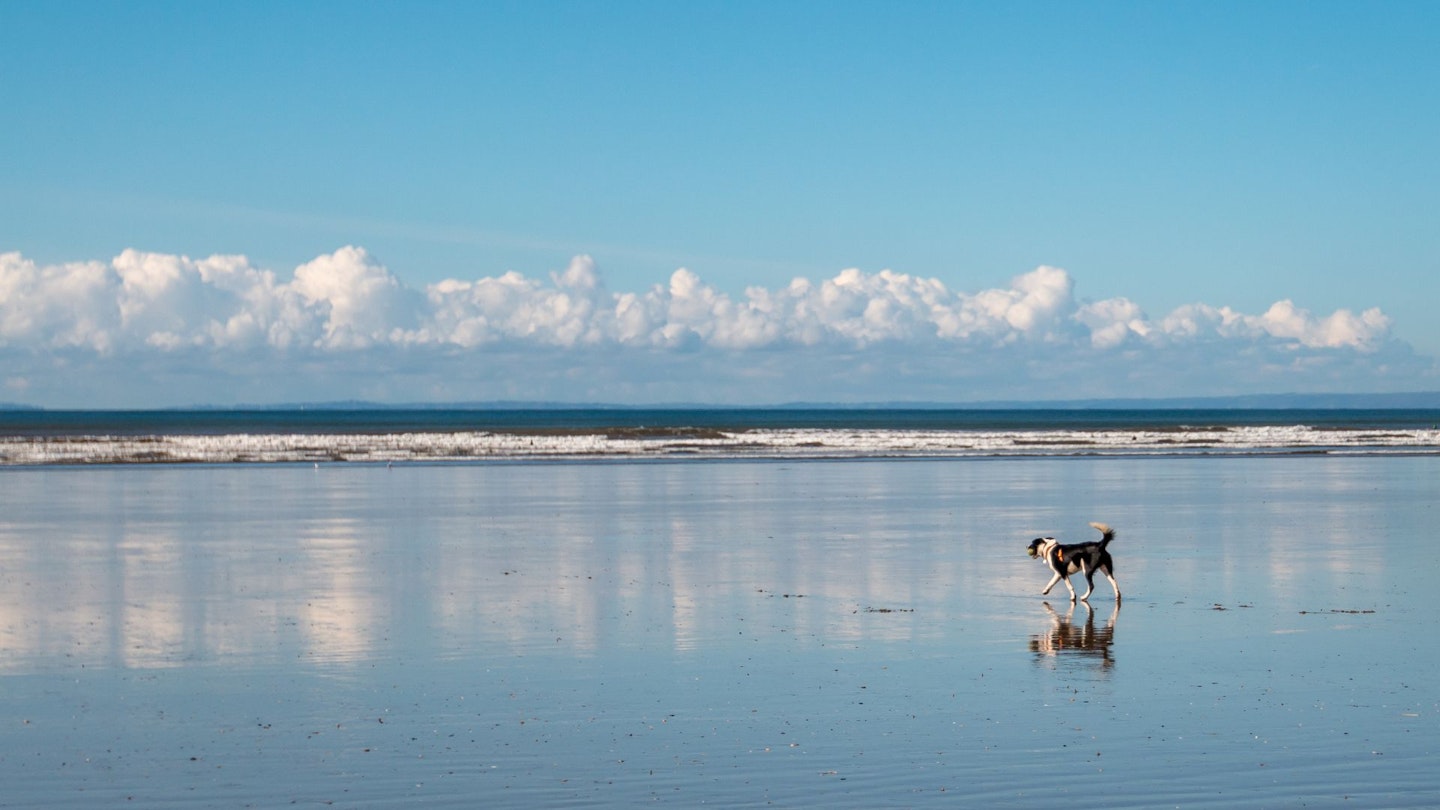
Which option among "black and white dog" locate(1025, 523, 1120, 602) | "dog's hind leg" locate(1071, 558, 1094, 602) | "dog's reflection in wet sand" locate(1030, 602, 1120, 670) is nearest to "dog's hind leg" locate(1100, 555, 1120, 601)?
"black and white dog" locate(1025, 523, 1120, 602)

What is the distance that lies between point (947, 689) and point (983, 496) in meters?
25.9

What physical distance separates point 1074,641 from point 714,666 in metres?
4.00

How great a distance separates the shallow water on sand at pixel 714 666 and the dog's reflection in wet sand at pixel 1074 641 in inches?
2.6

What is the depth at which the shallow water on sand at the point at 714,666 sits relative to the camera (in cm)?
977

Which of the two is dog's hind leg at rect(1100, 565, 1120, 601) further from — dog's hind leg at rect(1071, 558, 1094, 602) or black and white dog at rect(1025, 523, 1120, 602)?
dog's hind leg at rect(1071, 558, 1094, 602)

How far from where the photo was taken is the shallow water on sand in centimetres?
977

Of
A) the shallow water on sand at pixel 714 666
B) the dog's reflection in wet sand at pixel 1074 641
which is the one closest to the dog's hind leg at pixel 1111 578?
the shallow water on sand at pixel 714 666

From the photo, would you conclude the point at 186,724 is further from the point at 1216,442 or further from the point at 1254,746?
the point at 1216,442

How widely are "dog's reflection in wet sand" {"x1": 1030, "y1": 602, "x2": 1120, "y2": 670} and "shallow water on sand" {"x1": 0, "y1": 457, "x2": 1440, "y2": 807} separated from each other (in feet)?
0.22

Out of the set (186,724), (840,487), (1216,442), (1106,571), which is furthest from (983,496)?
(1216,442)

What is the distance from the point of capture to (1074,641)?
15.2 m

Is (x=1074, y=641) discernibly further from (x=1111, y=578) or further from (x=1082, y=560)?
(x=1111, y=578)

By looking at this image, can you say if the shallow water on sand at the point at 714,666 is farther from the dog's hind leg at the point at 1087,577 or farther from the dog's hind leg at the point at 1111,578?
the dog's hind leg at the point at 1087,577

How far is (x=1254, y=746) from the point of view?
10.6 m
